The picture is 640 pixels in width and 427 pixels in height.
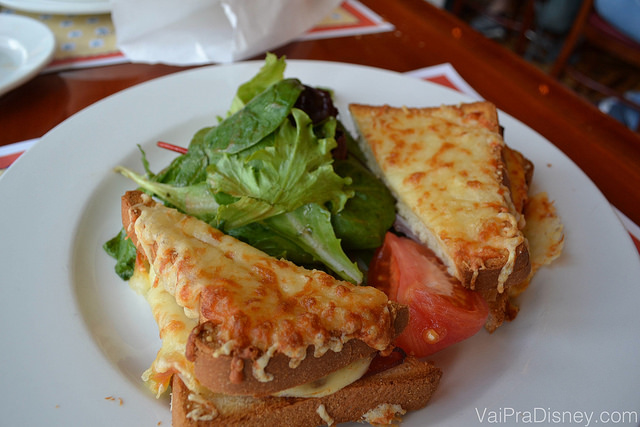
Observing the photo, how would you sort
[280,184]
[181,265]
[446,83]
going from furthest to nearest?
1. [446,83]
2. [280,184]
3. [181,265]

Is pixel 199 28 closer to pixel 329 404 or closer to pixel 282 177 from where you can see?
pixel 282 177

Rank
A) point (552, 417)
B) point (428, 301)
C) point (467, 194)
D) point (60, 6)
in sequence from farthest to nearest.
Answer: point (60, 6), point (467, 194), point (428, 301), point (552, 417)

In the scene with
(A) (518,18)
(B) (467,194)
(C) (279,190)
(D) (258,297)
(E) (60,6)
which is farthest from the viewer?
(A) (518,18)

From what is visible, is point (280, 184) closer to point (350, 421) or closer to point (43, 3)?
point (350, 421)

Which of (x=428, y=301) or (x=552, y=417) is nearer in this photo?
(x=552, y=417)

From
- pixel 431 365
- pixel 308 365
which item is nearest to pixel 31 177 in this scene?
pixel 308 365

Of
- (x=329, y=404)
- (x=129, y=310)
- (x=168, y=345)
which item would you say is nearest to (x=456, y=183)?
(x=329, y=404)

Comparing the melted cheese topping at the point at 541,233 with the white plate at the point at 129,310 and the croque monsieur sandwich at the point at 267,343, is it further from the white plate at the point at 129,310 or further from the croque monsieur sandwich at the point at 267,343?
the croque monsieur sandwich at the point at 267,343
